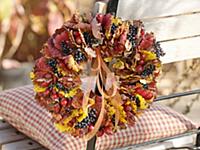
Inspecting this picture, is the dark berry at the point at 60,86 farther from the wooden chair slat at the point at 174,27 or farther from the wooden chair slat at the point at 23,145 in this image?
the wooden chair slat at the point at 174,27

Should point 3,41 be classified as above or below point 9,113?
above

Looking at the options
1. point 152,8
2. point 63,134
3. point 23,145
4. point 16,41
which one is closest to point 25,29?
point 16,41

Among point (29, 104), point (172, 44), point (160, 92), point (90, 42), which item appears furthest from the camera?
point (160, 92)

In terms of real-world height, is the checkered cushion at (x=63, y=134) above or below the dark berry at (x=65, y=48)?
below

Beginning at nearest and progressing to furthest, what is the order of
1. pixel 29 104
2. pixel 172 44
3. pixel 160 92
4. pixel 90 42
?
pixel 90 42, pixel 29 104, pixel 172 44, pixel 160 92

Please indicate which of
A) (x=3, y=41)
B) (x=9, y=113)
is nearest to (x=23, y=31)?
(x=3, y=41)

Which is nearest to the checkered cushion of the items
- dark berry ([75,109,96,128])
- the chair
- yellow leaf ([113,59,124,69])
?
the chair

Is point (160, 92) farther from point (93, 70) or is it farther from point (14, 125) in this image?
point (93, 70)

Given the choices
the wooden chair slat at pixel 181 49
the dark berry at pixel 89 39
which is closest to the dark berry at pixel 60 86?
the dark berry at pixel 89 39
